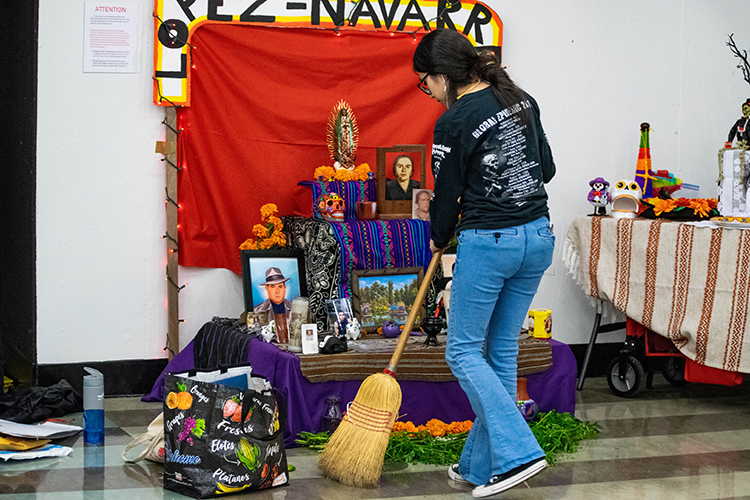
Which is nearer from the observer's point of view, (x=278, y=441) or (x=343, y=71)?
(x=278, y=441)

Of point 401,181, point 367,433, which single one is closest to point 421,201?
point 401,181

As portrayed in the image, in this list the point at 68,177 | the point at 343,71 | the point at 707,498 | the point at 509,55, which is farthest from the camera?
the point at 509,55

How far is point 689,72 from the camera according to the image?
454cm

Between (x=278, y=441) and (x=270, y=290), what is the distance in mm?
956

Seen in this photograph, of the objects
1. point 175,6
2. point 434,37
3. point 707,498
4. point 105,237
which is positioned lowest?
point 707,498

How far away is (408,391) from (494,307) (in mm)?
790

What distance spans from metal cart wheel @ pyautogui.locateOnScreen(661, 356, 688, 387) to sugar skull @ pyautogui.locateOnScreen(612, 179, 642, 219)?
0.86 metres

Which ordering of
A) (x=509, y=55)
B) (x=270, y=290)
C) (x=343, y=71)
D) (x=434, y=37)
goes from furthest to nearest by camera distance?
(x=509, y=55) → (x=343, y=71) → (x=270, y=290) → (x=434, y=37)

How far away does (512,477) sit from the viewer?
8.09 ft

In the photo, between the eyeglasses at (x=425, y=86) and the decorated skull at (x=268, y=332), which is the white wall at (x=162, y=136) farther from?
the eyeglasses at (x=425, y=86)

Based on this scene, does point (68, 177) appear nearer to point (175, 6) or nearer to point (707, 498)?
point (175, 6)

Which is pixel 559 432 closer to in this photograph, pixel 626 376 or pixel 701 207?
pixel 626 376

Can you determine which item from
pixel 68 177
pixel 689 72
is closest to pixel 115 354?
A: pixel 68 177

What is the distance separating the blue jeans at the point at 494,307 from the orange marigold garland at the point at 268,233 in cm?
142
